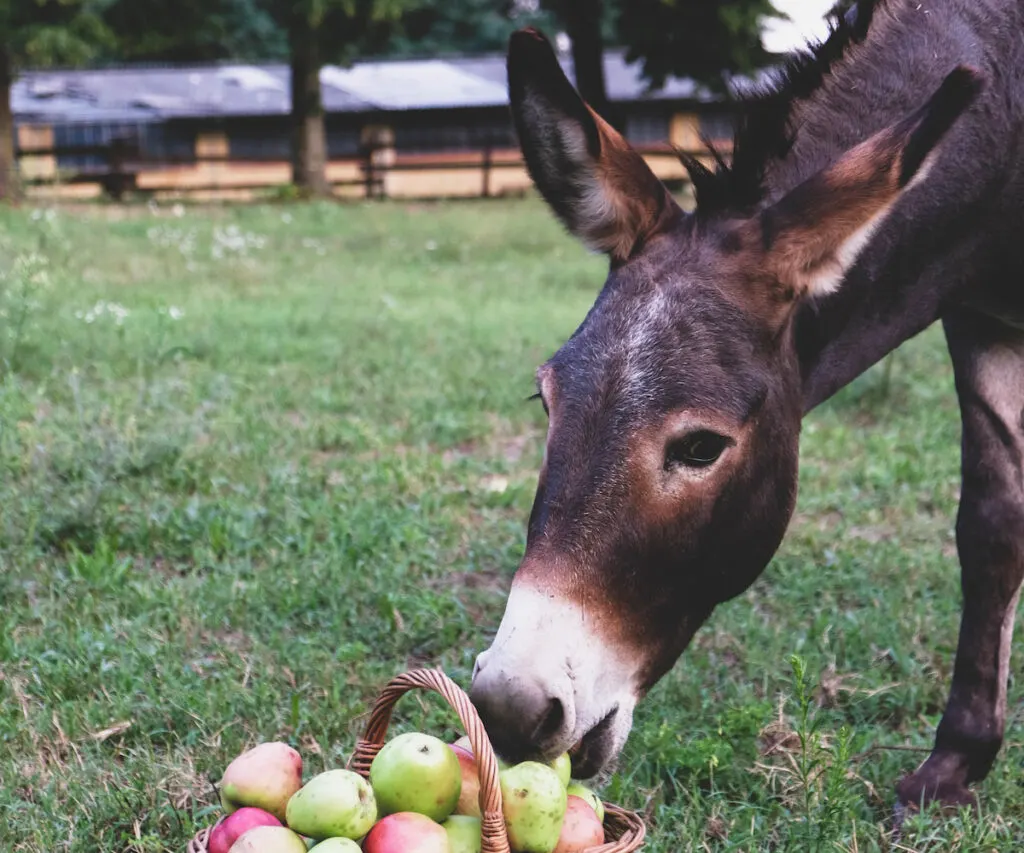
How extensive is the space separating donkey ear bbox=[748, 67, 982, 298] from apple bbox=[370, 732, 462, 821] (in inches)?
46.4

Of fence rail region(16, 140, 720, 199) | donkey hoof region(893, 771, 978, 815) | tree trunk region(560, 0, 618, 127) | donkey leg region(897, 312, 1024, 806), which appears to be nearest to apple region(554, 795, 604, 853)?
donkey hoof region(893, 771, 978, 815)

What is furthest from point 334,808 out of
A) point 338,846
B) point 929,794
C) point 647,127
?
point 647,127

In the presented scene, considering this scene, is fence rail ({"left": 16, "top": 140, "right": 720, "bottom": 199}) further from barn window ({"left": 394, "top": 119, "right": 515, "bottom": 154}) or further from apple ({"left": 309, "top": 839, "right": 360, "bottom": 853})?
apple ({"left": 309, "top": 839, "right": 360, "bottom": 853})

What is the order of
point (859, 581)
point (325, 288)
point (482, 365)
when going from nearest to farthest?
point (859, 581) → point (482, 365) → point (325, 288)

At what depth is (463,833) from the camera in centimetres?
195

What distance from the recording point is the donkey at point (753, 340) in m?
2.08

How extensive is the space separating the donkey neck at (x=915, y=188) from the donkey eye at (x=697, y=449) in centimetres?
41

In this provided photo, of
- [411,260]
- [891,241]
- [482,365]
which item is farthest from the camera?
[411,260]

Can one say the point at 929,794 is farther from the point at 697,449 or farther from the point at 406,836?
the point at 406,836

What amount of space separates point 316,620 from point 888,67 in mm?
2360

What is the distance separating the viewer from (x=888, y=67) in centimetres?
268

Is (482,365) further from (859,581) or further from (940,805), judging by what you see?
(940,805)

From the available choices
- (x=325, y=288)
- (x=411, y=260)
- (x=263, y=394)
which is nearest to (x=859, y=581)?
(x=263, y=394)

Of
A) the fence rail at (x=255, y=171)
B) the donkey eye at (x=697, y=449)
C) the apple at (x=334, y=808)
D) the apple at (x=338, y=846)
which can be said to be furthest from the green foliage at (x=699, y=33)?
the apple at (x=338, y=846)
